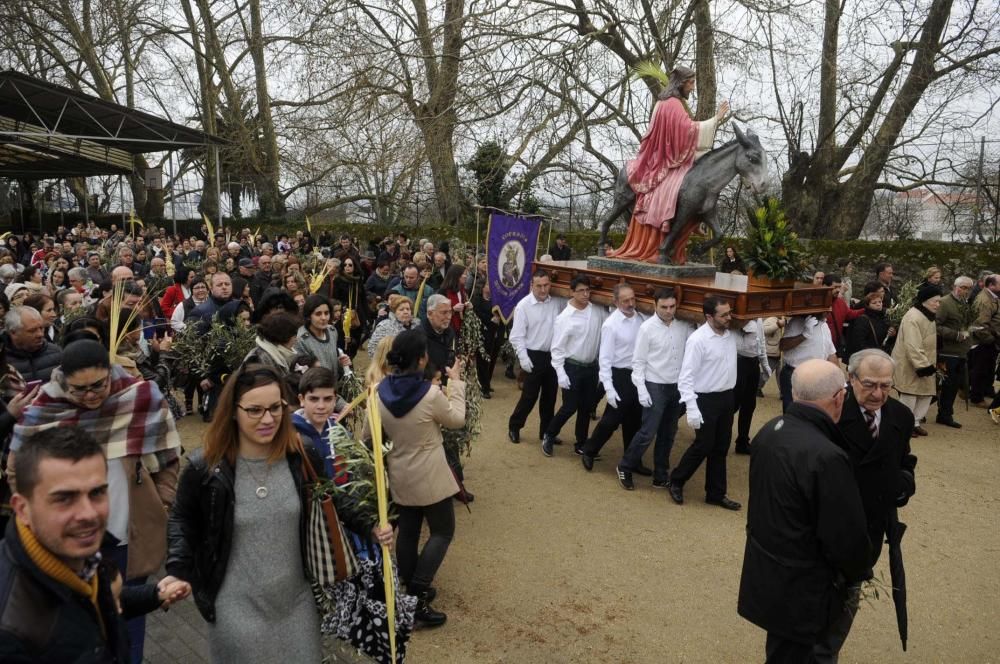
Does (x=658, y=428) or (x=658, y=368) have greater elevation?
(x=658, y=368)

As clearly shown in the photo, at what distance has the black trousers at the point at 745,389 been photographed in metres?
6.87

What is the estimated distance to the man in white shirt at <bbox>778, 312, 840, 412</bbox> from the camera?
22.9 ft

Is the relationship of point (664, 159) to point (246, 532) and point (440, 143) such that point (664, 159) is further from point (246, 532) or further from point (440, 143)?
point (440, 143)

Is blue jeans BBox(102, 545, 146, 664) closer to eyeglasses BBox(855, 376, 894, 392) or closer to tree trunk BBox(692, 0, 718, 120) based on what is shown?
eyeglasses BBox(855, 376, 894, 392)

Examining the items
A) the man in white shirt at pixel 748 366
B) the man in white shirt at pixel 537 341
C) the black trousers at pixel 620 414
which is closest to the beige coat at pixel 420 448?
the black trousers at pixel 620 414

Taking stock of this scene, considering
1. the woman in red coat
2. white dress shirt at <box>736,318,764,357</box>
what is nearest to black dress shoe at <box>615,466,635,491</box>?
white dress shirt at <box>736,318,764,357</box>

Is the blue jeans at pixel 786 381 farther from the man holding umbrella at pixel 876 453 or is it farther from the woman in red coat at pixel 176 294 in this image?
the woman in red coat at pixel 176 294

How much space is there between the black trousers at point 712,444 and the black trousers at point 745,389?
1006mm

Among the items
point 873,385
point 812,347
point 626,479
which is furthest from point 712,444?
point 873,385

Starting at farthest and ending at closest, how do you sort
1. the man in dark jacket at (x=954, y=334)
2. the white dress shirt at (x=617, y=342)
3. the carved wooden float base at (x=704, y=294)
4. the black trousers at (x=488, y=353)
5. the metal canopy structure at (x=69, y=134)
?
the metal canopy structure at (x=69, y=134)
the black trousers at (x=488, y=353)
the man in dark jacket at (x=954, y=334)
the carved wooden float base at (x=704, y=294)
the white dress shirt at (x=617, y=342)

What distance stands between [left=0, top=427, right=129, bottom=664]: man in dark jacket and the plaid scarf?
3.92 ft

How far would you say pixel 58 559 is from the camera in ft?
5.71

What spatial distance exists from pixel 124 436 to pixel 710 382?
164 inches

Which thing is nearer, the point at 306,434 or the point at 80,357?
the point at 80,357
